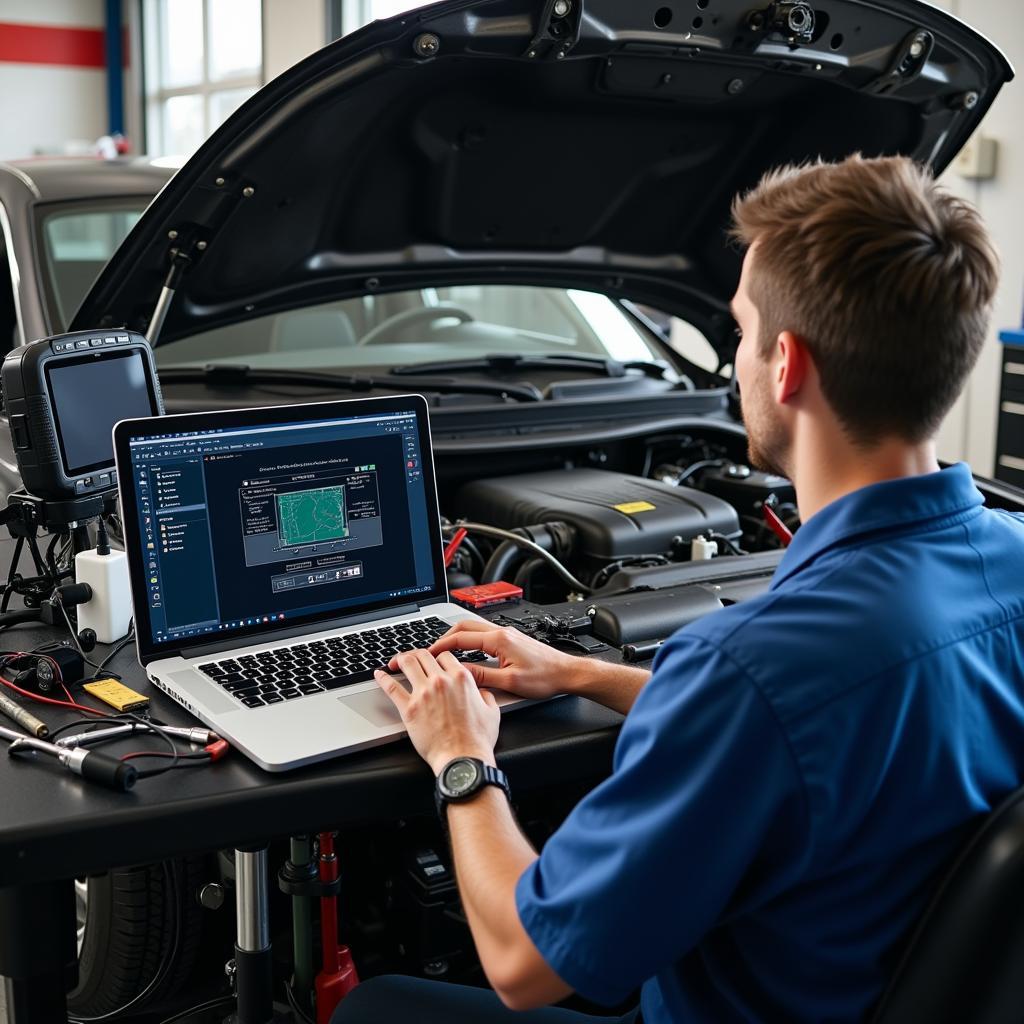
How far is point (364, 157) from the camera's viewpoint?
7.08 ft

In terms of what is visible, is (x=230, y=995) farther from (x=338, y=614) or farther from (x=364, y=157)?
(x=364, y=157)

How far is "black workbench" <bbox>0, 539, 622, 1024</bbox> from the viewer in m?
1.11

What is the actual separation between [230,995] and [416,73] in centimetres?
146

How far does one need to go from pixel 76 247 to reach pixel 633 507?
4.71 ft

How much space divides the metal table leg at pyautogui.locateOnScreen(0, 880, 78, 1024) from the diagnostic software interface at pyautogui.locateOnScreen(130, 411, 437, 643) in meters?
0.30

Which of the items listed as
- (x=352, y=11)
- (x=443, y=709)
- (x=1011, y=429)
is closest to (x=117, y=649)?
(x=443, y=709)

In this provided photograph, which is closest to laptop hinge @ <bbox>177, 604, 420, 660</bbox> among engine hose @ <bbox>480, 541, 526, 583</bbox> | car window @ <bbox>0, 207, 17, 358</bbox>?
engine hose @ <bbox>480, 541, 526, 583</bbox>

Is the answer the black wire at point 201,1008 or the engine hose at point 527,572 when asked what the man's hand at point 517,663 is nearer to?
the engine hose at point 527,572

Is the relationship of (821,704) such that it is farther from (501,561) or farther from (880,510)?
(501,561)

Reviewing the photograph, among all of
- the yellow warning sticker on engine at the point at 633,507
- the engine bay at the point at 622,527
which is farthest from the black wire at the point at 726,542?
the yellow warning sticker on engine at the point at 633,507

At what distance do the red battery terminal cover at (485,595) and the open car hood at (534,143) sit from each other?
73cm

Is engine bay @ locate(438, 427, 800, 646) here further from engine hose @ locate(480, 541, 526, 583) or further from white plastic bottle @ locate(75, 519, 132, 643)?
white plastic bottle @ locate(75, 519, 132, 643)

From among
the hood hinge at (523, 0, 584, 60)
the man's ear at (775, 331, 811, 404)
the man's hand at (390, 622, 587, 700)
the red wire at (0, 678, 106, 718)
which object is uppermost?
the hood hinge at (523, 0, 584, 60)

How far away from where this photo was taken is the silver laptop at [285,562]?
1.34 metres
